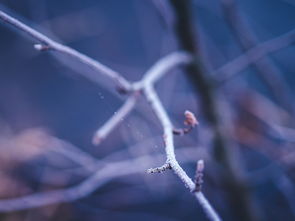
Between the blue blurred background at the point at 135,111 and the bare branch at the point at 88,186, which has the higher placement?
the blue blurred background at the point at 135,111

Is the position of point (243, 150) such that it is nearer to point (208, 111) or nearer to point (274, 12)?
point (208, 111)

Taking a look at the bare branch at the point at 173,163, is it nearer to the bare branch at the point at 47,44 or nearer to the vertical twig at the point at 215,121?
the bare branch at the point at 47,44

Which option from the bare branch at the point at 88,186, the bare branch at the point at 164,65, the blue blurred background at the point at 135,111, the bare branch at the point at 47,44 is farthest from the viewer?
the blue blurred background at the point at 135,111

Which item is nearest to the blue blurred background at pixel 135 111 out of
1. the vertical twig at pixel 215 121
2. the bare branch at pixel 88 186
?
the vertical twig at pixel 215 121

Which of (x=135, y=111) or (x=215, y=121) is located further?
(x=135, y=111)

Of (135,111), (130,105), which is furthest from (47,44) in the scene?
(135,111)

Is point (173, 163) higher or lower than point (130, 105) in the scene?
lower

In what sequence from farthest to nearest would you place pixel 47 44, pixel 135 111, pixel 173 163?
1. pixel 135 111
2. pixel 47 44
3. pixel 173 163

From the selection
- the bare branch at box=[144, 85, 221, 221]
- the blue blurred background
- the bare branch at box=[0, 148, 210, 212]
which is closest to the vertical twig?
the blue blurred background

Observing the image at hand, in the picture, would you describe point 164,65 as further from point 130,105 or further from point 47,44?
point 47,44

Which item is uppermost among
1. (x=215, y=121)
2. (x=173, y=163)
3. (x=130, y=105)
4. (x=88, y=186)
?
(x=215, y=121)

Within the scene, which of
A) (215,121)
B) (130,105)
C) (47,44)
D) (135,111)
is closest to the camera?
(47,44)
